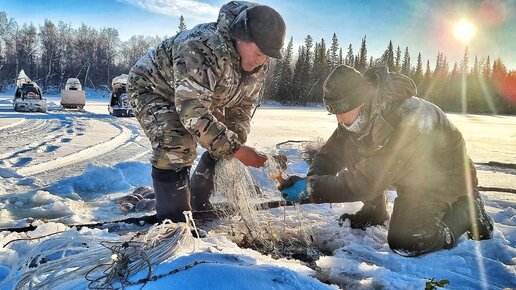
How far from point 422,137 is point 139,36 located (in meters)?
98.7

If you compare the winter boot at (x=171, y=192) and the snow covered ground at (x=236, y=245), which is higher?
the winter boot at (x=171, y=192)

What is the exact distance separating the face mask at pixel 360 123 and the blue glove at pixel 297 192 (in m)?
0.47

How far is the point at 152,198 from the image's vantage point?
13.8 feet

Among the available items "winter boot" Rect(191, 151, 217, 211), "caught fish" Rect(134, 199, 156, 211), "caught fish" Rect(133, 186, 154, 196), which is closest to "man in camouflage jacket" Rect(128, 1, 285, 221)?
"winter boot" Rect(191, 151, 217, 211)

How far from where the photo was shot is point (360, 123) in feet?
8.95

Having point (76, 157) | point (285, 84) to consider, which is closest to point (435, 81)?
point (285, 84)

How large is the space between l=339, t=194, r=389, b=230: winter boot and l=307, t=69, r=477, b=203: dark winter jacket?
444 millimetres

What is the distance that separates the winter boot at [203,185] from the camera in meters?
3.72

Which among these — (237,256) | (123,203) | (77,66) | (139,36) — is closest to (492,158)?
(123,203)

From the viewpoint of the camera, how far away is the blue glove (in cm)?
282

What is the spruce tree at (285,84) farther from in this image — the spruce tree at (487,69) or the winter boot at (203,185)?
the winter boot at (203,185)

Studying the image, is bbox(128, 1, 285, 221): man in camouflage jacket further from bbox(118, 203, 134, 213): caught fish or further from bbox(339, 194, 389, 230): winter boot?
bbox(339, 194, 389, 230): winter boot

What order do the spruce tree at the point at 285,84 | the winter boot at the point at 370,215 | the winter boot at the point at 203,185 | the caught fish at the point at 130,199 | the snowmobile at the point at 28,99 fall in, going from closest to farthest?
1. the winter boot at the point at 370,215
2. the winter boot at the point at 203,185
3. the caught fish at the point at 130,199
4. the snowmobile at the point at 28,99
5. the spruce tree at the point at 285,84

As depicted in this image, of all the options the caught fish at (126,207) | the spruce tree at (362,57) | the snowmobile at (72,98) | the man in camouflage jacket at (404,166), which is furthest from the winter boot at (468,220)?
the spruce tree at (362,57)
